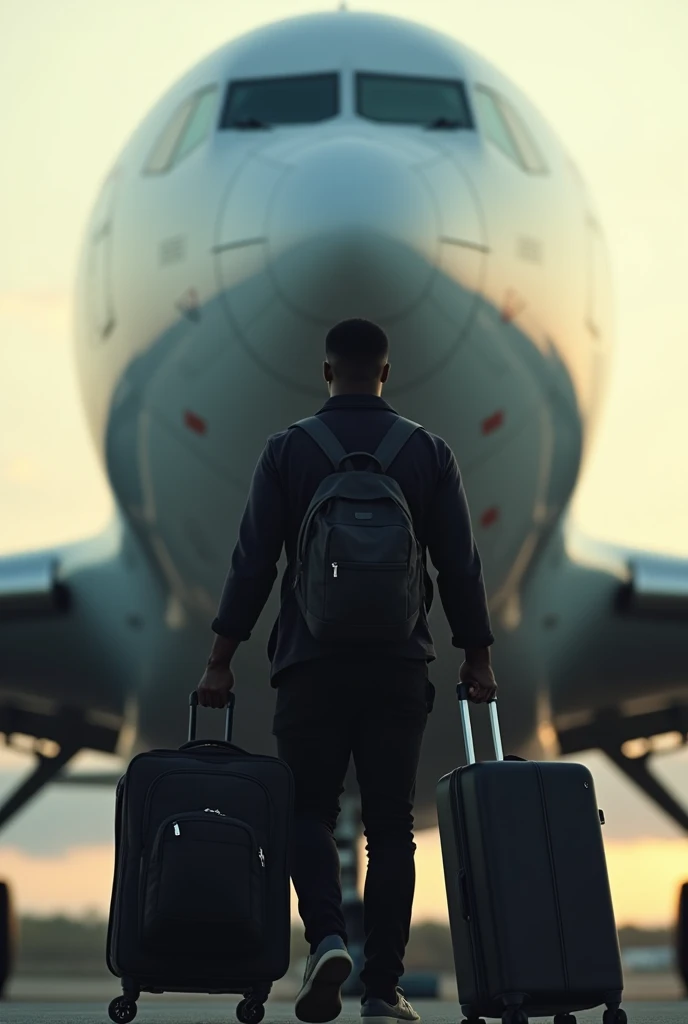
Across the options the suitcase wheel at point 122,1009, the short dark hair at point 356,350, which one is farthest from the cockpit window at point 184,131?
the suitcase wheel at point 122,1009

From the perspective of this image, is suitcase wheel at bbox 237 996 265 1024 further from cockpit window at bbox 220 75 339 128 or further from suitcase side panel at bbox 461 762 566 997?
cockpit window at bbox 220 75 339 128

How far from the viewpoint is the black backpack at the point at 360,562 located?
3492 millimetres

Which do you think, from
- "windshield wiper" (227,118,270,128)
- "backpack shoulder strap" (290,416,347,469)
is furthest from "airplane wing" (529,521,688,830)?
"backpack shoulder strap" (290,416,347,469)

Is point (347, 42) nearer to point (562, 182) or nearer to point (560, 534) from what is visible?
point (562, 182)

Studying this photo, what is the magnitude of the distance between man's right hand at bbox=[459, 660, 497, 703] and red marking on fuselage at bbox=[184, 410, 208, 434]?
3.68 meters

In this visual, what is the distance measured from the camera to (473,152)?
7.56m

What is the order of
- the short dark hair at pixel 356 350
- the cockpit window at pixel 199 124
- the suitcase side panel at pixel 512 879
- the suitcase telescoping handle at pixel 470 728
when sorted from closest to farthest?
the suitcase side panel at pixel 512 879 < the suitcase telescoping handle at pixel 470 728 < the short dark hair at pixel 356 350 < the cockpit window at pixel 199 124

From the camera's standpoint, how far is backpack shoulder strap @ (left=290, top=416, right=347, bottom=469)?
3777 millimetres

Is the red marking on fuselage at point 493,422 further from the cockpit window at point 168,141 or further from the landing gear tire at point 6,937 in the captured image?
the landing gear tire at point 6,937

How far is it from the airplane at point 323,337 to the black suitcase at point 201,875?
3.28 m

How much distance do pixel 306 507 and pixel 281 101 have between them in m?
4.47

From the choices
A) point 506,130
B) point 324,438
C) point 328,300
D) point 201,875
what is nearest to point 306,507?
point 324,438

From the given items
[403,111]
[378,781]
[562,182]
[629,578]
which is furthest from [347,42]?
[378,781]

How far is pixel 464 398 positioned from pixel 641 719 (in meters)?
5.23
